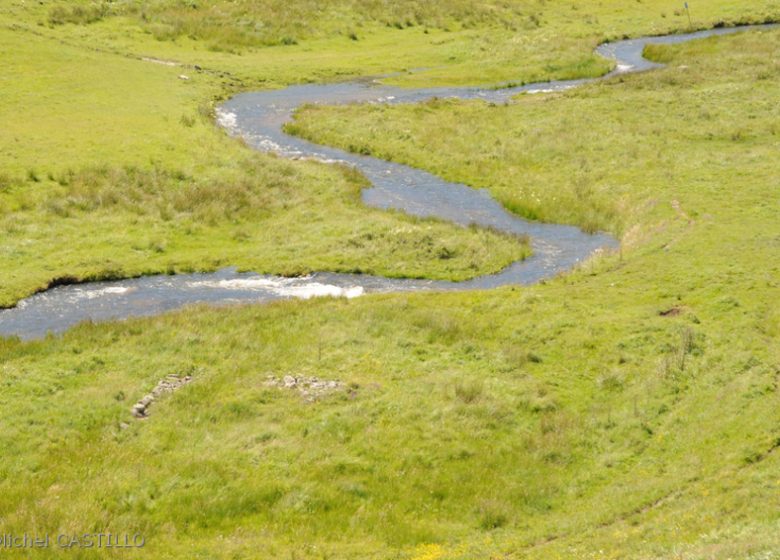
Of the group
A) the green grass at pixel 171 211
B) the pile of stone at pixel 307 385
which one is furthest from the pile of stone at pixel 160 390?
the green grass at pixel 171 211

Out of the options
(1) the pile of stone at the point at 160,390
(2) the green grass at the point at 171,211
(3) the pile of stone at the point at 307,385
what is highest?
(2) the green grass at the point at 171,211

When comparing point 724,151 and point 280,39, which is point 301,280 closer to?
point 724,151

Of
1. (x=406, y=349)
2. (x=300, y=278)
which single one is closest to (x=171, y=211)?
(x=300, y=278)

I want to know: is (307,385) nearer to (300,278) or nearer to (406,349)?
(406,349)

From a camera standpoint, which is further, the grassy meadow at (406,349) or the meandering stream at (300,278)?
the meandering stream at (300,278)

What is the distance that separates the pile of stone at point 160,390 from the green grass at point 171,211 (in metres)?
10.4

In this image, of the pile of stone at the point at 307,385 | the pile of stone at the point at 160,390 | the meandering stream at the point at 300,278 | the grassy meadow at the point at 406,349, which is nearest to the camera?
the grassy meadow at the point at 406,349

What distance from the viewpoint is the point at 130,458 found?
87.0 ft

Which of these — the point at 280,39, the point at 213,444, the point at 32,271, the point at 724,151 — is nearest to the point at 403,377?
the point at 213,444

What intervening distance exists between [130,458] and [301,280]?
15781 millimetres

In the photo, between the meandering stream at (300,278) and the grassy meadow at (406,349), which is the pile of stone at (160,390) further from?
the meandering stream at (300,278)

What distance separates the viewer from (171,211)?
46906 mm

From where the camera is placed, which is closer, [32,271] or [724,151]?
[32,271]

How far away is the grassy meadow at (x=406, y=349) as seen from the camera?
24.2 m
